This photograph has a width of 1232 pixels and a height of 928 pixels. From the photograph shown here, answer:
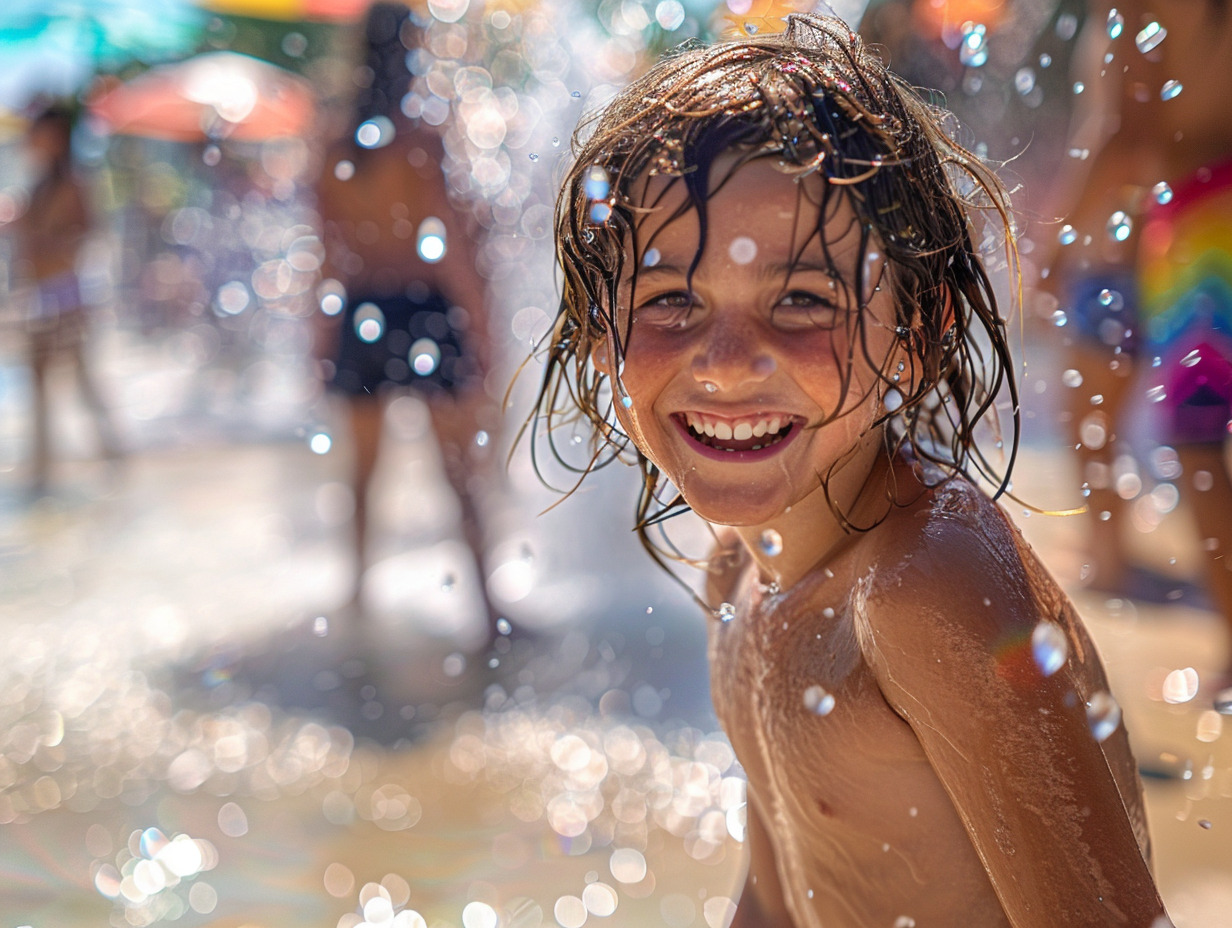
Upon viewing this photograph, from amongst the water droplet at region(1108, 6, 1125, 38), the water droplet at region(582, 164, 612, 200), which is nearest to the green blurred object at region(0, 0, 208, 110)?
the water droplet at region(1108, 6, 1125, 38)

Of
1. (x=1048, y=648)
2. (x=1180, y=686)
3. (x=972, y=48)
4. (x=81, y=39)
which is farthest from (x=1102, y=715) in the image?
(x=81, y=39)

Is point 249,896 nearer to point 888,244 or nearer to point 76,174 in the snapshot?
point 888,244

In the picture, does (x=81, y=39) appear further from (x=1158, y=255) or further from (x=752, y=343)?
(x=752, y=343)

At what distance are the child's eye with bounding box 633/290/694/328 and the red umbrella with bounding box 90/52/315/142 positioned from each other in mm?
7985

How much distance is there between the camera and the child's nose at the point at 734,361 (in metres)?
0.94

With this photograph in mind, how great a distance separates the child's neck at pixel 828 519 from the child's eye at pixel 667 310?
207mm

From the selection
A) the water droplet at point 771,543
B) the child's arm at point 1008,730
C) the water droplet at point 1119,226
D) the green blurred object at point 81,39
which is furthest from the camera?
the green blurred object at point 81,39

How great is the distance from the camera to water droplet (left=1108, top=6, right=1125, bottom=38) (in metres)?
2.58

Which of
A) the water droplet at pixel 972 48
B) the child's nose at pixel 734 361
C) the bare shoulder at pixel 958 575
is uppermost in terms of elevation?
the water droplet at pixel 972 48

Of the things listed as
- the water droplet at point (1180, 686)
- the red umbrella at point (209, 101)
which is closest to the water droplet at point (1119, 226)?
the water droplet at point (1180, 686)

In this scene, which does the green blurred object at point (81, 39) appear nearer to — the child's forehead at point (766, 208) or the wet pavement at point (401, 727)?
the wet pavement at point (401, 727)

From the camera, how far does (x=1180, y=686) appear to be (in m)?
2.51

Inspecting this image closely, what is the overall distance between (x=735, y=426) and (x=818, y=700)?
269 millimetres

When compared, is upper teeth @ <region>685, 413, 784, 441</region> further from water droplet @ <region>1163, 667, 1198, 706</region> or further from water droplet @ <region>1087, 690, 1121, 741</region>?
water droplet @ <region>1163, 667, 1198, 706</region>
